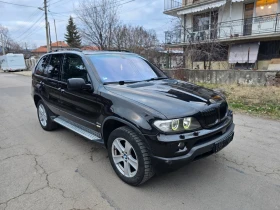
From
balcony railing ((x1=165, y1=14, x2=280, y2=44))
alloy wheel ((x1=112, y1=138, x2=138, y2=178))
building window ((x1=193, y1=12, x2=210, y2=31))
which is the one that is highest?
building window ((x1=193, y1=12, x2=210, y2=31))

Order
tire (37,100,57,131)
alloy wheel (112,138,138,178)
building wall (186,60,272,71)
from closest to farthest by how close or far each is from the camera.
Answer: alloy wheel (112,138,138,178) → tire (37,100,57,131) → building wall (186,60,272,71)

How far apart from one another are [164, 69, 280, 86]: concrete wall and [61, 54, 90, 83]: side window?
247 inches

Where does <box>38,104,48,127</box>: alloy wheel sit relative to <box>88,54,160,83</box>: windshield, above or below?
below

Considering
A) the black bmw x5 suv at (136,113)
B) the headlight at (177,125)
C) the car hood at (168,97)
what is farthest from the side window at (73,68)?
the headlight at (177,125)

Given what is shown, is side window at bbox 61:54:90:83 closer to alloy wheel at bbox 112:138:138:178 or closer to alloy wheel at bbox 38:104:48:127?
alloy wheel at bbox 112:138:138:178

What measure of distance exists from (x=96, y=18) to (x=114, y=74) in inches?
737

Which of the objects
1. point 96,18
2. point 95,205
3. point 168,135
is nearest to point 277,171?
point 168,135

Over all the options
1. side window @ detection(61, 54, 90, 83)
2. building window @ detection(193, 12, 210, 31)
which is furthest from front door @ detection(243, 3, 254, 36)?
side window @ detection(61, 54, 90, 83)

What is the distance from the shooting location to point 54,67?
4.29 metres

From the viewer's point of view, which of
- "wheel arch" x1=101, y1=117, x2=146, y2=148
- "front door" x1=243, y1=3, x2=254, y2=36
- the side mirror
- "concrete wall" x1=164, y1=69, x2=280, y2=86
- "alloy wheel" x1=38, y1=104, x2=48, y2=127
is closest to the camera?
"wheel arch" x1=101, y1=117, x2=146, y2=148

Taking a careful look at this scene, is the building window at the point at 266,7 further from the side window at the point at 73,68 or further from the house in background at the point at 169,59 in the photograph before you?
the side window at the point at 73,68

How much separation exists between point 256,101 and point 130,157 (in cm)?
593

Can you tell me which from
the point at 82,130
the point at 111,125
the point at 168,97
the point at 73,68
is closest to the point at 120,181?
the point at 111,125

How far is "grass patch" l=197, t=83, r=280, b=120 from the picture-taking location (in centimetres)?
602
